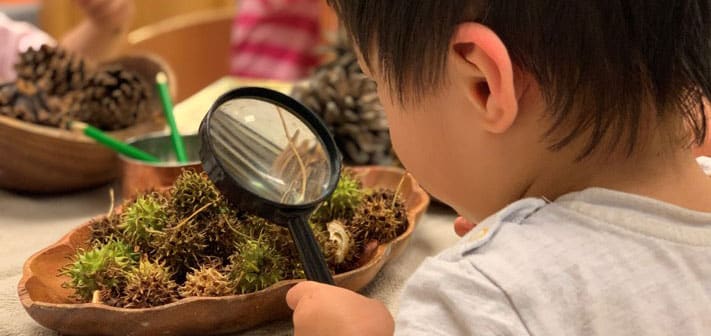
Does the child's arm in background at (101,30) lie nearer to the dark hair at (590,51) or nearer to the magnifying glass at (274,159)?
the magnifying glass at (274,159)

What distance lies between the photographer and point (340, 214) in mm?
616

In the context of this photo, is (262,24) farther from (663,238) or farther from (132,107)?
(663,238)

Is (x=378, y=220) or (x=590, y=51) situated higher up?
(x=590, y=51)

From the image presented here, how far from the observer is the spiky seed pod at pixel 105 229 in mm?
559

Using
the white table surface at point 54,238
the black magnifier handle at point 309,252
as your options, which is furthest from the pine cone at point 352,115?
the black magnifier handle at point 309,252

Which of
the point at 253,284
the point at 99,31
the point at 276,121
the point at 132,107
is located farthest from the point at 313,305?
the point at 99,31

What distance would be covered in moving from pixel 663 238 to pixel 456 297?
0.39 ft

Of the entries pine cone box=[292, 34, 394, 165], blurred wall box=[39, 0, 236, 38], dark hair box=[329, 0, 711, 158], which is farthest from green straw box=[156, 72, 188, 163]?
blurred wall box=[39, 0, 236, 38]

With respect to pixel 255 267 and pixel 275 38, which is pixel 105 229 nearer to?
pixel 255 267

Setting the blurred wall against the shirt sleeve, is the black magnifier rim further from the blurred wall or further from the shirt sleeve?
the blurred wall

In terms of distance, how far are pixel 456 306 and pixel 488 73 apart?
118mm

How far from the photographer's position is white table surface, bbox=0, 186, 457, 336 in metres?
0.55

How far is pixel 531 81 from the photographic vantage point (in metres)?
0.43

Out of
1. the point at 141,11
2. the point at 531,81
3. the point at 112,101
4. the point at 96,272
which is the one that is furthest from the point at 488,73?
the point at 141,11
